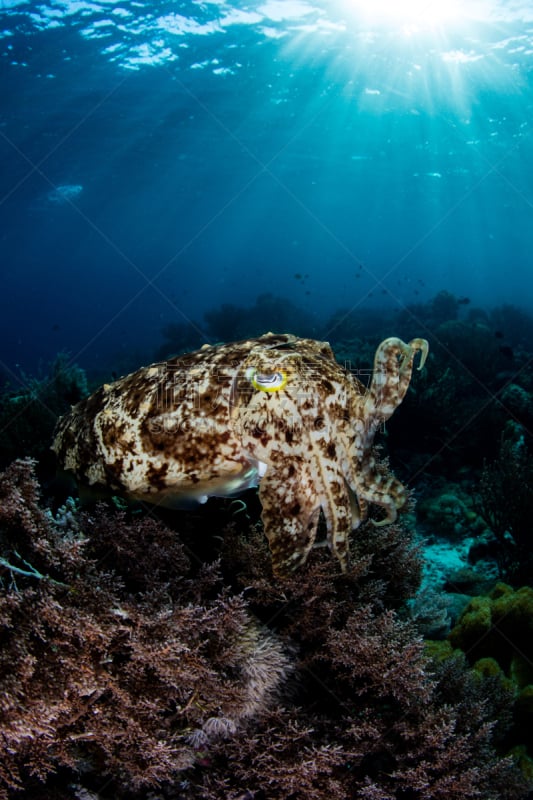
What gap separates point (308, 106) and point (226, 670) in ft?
146

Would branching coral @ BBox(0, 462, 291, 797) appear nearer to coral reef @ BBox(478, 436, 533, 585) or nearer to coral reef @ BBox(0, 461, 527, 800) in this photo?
coral reef @ BBox(0, 461, 527, 800)

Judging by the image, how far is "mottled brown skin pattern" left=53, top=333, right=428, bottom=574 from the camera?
123 inches

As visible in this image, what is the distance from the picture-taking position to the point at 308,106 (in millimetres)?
38594

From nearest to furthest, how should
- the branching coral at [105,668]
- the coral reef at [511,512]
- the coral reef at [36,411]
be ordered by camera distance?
the branching coral at [105,668] → the coral reef at [511,512] → the coral reef at [36,411]

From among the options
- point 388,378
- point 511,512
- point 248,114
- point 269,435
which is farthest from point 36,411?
point 248,114

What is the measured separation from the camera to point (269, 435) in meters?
3.17

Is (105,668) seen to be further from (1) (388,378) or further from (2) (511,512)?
(2) (511,512)

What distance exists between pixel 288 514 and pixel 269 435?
21.7 inches

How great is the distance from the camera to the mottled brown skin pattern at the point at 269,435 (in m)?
3.13

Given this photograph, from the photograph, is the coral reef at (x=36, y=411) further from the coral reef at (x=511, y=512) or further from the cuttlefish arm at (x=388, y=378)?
the coral reef at (x=511, y=512)

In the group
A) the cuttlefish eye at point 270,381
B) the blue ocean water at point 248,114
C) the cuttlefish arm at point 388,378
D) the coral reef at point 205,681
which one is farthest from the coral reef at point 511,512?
the blue ocean water at point 248,114

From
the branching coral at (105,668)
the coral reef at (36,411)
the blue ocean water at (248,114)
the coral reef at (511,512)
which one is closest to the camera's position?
the branching coral at (105,668)

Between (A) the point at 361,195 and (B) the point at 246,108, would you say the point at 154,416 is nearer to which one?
(B) the point at 246,108

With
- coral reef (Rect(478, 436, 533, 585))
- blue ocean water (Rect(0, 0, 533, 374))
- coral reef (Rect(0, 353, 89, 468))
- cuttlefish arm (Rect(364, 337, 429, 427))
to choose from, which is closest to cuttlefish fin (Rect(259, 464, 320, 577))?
cuttlefish arm (Rect(364, 337, 429, 427))
